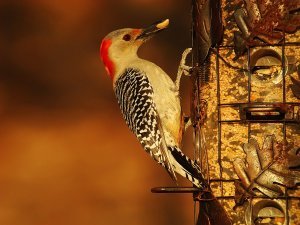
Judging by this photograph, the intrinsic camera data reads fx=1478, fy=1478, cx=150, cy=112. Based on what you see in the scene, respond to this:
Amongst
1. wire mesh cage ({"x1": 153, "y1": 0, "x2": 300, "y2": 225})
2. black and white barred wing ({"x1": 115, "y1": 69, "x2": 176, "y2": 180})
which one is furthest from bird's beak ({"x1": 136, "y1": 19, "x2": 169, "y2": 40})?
wire mesh cage ({"x1": 153, "y1": 0, "x2": 300, "y2": 225})

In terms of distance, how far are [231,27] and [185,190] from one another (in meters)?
0.98

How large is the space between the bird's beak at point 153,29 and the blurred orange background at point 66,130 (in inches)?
147

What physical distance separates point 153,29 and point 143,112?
0.58 metres

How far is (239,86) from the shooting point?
829 cm

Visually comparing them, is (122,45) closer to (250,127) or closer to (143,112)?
(143,112)

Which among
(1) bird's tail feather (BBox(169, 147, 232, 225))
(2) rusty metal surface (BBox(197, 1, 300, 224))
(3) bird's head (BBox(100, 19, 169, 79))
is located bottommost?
(1) bird's tail feather (BBox(169, 147, 232, 225))

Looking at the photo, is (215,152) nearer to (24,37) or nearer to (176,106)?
(176,106)

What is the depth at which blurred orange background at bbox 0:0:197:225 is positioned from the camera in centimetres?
1322

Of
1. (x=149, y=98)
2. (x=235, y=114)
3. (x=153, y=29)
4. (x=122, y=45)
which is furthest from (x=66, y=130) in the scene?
(x=235, y=114)

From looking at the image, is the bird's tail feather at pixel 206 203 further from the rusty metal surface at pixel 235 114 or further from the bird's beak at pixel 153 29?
the bird's beak at pixel 153 29

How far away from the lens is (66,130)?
13.5 m

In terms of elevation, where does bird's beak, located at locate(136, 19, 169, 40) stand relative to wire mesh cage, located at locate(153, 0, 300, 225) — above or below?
above

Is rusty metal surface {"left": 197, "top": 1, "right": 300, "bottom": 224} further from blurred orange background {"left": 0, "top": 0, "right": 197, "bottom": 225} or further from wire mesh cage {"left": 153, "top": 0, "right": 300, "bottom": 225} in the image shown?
blurred orange background {"left": 0, "top": 0, "right": 197, "bottom": 225}

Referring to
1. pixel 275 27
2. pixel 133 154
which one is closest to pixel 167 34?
pixel 133 154
